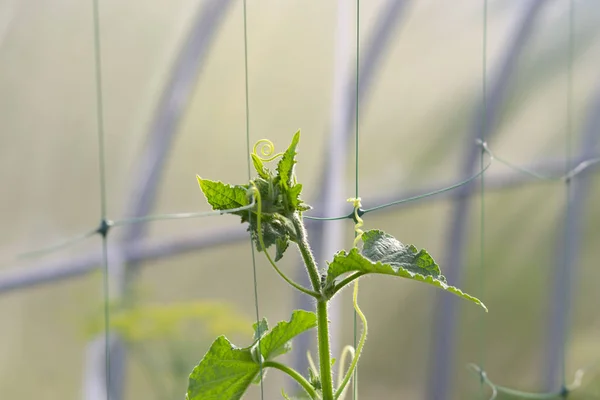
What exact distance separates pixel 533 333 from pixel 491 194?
1.46ft

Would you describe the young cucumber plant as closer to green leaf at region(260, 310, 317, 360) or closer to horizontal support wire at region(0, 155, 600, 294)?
green leaf at region(260, 310, 317, 360)

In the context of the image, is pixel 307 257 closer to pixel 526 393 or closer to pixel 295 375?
pixel 295 375

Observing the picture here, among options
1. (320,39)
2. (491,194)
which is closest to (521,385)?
(491,194)

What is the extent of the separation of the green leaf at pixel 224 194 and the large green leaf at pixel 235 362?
0.33 ft

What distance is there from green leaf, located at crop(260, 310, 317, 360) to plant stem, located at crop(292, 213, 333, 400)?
3cm

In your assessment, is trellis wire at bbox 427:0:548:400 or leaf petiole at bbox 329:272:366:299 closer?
leaf petiole at bbox 329:272:366:299

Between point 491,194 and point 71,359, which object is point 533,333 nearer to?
point 491,194

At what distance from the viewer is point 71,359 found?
140 cm

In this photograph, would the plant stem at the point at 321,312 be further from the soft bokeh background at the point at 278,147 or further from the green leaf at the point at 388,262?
the soft bokeh background at the point at 278,147

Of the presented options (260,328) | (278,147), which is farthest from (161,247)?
(260,328)

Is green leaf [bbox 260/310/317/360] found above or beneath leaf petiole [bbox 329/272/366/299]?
beneath

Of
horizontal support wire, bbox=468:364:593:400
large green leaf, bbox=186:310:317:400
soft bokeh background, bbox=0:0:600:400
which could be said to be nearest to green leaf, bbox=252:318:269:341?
large green leaf, bbox=186:310:317:400

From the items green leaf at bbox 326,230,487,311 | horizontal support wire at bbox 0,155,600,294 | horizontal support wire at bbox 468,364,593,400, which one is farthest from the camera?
horizontal support wire at bbox 0,155,600,294

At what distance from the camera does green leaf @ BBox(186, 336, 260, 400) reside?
489 mm
